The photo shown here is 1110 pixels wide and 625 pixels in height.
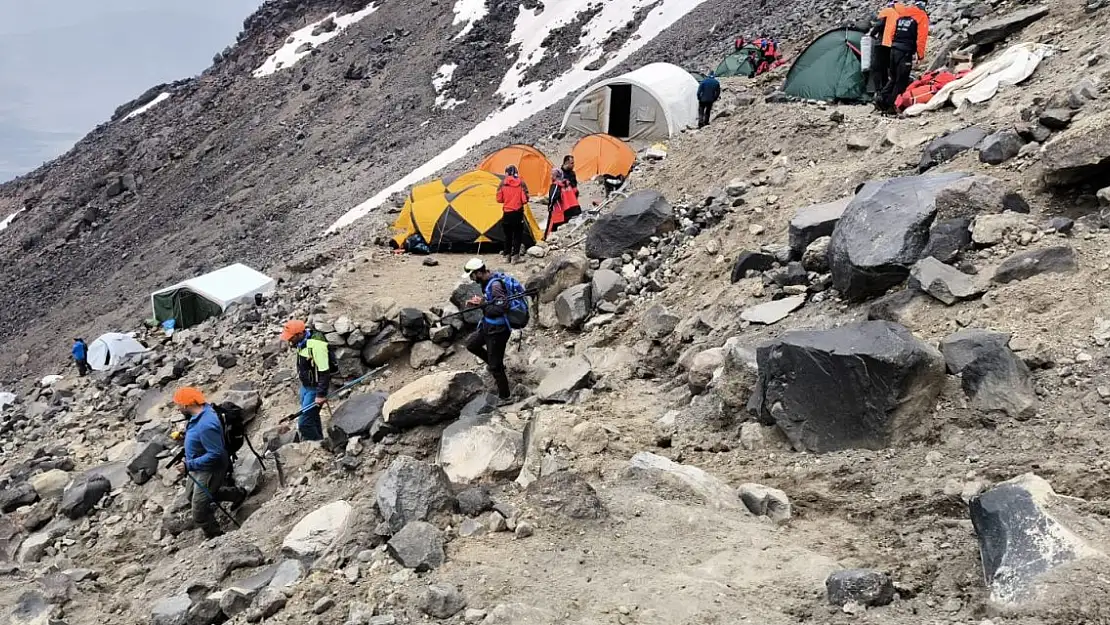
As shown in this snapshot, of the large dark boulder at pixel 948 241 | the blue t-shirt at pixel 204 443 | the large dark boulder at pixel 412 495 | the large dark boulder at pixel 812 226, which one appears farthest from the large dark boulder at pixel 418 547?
the large dark boulder at pixel 812 226

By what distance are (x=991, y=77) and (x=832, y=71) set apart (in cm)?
490

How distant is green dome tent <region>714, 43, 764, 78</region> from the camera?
20.1m

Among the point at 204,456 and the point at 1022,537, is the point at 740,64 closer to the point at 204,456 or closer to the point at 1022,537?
the point at 204,456

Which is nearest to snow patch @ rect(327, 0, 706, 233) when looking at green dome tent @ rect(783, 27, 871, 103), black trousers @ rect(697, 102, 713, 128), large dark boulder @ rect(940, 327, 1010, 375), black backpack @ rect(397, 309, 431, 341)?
black trousers @ rect(697, 102, 713, 128)

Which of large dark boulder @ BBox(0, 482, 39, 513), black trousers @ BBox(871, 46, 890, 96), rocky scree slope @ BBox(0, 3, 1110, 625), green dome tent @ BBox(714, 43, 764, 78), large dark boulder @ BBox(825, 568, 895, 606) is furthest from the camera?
green dome tent @ BBox(714, 43, 764, 78)

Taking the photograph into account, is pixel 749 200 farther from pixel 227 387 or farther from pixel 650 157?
pixel 227 387

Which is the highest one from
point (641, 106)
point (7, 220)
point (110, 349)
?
point (7, 220)

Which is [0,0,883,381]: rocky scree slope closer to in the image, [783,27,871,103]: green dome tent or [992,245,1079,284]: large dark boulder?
[783,27,871,103]: green dome tent

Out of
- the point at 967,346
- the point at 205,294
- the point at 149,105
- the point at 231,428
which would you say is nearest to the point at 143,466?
the point at 231,428

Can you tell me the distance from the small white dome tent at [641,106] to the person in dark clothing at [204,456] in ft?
45.7

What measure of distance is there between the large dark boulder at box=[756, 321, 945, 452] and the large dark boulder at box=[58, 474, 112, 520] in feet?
26.4

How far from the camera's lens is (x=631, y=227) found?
10.5 meters

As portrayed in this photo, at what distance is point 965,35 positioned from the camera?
517 inches

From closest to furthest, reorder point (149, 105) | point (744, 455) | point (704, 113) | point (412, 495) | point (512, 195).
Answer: point (412, 495)
point (744, 455)
point (512, 195)
point (704, 113)
point (149, 105)
